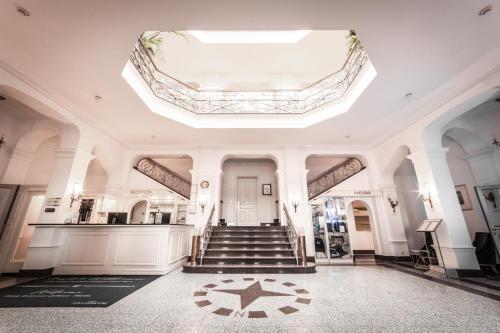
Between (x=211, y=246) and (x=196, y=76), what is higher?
(x=196, y=76)

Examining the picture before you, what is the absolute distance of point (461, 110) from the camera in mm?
4648

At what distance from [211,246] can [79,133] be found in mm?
4838

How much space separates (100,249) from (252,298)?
3.81m

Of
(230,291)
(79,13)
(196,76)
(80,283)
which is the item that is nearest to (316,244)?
(230,291)

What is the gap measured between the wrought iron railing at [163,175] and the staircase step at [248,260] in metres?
3.57

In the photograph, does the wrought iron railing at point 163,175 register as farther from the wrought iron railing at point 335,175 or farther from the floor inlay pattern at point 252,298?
the wrought iron railing at point 335,175

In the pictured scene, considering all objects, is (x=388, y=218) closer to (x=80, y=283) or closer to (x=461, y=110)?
(x=461, y=110)

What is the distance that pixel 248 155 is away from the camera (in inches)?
310

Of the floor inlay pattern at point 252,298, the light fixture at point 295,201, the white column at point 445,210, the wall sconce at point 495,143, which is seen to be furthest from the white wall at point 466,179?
the floor inlay pattern at point 252,298

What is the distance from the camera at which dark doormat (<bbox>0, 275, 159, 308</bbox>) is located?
2.83m

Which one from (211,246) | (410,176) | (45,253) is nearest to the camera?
(45,253)

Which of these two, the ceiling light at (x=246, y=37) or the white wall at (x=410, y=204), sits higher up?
the ceiling light at (x=246, y=37)

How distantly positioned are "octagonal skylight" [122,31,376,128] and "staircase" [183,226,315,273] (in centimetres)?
358

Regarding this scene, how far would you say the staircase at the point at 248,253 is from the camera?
4.86 meters
